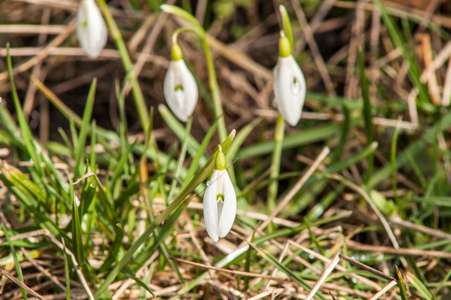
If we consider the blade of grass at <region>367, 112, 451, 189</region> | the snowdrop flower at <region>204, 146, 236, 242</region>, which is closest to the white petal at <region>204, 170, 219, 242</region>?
the snowdrop flower at <region>204, 146, 236, 242</region>

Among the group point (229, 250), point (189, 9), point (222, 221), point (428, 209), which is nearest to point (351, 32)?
point (189, 9)

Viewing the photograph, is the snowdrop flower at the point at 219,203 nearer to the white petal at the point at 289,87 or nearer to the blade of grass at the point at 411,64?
the white petal at the point at 289,87

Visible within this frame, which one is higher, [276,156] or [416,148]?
[416,148]

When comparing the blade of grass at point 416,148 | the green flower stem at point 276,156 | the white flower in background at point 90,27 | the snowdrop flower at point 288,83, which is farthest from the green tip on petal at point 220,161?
the blade of grass at point 416,148

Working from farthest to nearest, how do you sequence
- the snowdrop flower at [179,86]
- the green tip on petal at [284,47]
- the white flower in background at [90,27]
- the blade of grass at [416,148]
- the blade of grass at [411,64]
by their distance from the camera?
the blade of grass at [411,64]
the blade of grass at [416,148]
the white flower in background at [90,27]
the snowdrop flower at [179,86]
the green tip on petal at [284,47]

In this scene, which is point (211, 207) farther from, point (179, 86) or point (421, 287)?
point (421, 287)

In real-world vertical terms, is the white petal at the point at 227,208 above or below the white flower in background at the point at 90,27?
below

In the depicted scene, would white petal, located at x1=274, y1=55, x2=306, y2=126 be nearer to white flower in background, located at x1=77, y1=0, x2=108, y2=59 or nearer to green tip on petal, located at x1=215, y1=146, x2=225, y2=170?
green tip on petal, located at x1=215, y1=146, x2=225, y2=170

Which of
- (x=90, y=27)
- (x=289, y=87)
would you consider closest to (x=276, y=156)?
(x=289, y=87)
